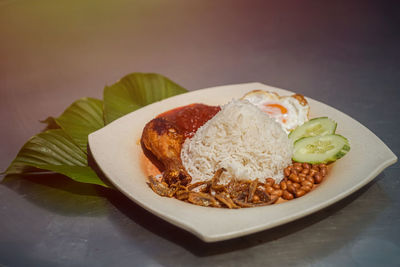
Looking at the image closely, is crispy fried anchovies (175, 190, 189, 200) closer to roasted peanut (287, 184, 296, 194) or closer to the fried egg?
roasted peanut (287, 184, 296, 194)

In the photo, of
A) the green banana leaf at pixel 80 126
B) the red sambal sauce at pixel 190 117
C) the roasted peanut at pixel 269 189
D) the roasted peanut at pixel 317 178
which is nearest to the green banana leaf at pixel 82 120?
the green banana leaf at pixel 80 126

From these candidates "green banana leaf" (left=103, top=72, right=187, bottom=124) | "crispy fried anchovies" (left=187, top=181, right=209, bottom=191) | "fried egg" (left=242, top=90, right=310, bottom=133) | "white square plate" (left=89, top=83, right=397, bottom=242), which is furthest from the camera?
"green banana leaf" (left=103, top=72, right=187, bottom=124)

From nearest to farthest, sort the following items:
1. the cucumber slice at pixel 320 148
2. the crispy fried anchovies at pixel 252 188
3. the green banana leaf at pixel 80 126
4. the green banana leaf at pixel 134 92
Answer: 1. the crispy fried anchovies at pixel 252 188
2. the cucumber slice at pixel 320 148
3. the green banana leaf at pixel 80 126
4. the green banana leaf at pixel 134 92

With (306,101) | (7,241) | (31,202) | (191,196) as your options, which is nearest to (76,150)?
(31,202)

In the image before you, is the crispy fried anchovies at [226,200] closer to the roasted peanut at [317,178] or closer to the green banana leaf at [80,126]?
the roasted peanut at [317,178]

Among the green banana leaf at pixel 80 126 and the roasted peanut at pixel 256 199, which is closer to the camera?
the roasted peanut at pixel 256 199

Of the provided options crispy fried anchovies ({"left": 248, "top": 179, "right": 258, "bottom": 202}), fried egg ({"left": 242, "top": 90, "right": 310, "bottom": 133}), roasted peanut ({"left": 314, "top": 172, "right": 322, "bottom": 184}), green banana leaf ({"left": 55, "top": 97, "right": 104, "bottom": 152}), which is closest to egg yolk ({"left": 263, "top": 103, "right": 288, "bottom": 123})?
fried egg ({"left": 242, "top": 90, "right": 310, "bottom": 133})

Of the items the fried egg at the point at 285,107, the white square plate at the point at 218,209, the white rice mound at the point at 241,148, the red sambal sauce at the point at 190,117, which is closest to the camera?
the white square plate at the point at 218,209

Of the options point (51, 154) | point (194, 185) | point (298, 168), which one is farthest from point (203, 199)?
point (51, 154)

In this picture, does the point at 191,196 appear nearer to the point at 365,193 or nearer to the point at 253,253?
the point at 253,253
